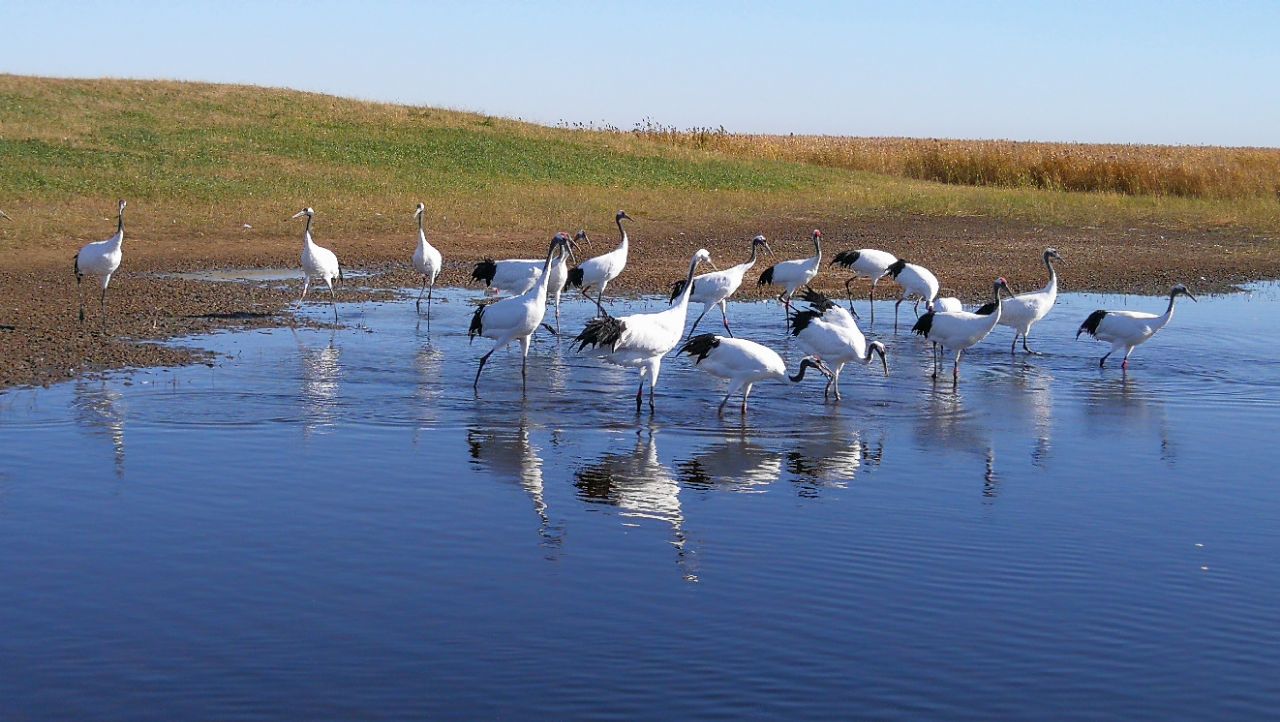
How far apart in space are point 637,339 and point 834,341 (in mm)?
1886

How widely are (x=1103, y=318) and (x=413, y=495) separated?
843 cm

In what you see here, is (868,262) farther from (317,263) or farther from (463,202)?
(463,202)

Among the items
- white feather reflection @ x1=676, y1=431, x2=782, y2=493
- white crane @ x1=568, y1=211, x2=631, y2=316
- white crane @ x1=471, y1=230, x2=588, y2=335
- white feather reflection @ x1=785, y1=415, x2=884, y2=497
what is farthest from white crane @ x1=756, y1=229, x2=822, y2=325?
white feather reflection @ x1=676, y1=431, x2=782, y2=493

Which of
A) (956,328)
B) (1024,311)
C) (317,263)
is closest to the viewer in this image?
(956,328)

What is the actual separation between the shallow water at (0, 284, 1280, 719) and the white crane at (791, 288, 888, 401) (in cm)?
30

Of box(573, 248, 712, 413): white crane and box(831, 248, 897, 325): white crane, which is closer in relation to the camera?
box(573, 248, 712, 413): white crane

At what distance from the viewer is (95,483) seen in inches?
349

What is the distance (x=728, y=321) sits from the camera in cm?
1772

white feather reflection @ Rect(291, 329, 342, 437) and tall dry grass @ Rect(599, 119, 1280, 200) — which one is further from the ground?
tall dry grass @ Rect(599, 119, 1280, 200)

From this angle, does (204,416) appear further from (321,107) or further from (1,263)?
(321,107)

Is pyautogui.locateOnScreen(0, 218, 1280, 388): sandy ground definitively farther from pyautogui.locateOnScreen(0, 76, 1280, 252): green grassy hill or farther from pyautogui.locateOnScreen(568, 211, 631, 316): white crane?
pyautogui.locateOnScreen(568, 211, 631, 316): white crane

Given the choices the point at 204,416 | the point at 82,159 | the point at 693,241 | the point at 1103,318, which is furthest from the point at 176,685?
the point at 82,159

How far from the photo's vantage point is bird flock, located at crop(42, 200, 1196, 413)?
1166 centimetres

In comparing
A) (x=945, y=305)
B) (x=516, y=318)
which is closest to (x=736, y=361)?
(x=516, y=318)
